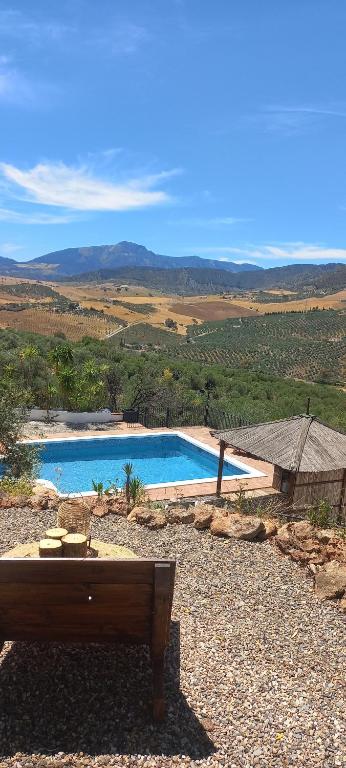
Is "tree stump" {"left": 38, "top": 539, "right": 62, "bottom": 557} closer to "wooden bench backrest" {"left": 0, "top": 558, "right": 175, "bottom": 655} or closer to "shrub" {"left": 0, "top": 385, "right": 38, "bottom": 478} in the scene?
"wooden bench backrest" {"left": 0, "top": 558, "right": 175, "bottom": 655}

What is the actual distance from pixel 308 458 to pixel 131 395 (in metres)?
12.3

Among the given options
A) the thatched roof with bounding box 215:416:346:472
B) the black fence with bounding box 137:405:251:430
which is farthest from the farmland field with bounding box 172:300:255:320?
the thatched roof with bounding box 215:416:346:472

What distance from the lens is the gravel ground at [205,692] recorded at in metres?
3.28

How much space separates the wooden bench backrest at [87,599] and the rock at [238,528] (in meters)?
2.99

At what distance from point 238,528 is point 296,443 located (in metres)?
4.06

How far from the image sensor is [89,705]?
11.7 ft

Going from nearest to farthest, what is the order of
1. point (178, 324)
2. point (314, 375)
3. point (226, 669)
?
Result: 1. point (226, 669)
2. point (314, 375)
3. point (178, 324)

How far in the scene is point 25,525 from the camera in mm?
6586

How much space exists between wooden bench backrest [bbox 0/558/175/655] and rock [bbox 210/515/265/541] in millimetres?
2994

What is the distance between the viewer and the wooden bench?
3.36m

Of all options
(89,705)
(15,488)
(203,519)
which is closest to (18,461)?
(15,488)

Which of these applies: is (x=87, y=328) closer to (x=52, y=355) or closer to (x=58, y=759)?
(x=52, y=355)

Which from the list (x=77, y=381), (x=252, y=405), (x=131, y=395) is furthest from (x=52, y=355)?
(x=252, y=405)

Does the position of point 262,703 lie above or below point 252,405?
above
